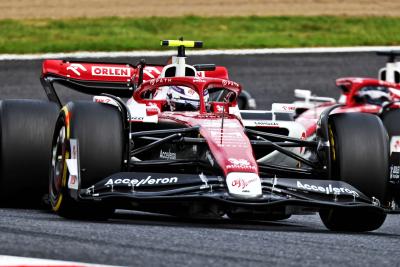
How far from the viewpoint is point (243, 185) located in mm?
8148

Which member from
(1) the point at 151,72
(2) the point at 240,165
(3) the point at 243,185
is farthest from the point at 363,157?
(1) the point at 151,72

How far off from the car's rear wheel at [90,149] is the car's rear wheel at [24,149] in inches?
32.1

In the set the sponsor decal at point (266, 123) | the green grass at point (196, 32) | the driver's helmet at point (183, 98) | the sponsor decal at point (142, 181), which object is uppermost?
the green grass at point (196, 32)

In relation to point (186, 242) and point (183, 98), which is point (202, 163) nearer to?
point (183, 98)

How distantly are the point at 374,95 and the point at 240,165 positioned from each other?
11.8 meters

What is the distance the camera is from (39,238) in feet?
21.8

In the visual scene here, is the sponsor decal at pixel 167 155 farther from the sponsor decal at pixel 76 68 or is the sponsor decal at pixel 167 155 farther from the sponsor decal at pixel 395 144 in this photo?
the sponsor decal at pixel 76 68

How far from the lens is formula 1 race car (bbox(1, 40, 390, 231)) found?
8.23 m

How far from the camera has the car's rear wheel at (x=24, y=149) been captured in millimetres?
9539

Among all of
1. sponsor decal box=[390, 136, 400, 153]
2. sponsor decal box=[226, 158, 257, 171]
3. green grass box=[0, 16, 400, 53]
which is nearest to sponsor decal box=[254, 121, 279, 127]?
sponsor decal box=[390, 136, 400, 153]

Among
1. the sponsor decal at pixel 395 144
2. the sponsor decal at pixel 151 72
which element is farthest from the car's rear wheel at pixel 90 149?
the sponsor decal at pixel 151 72

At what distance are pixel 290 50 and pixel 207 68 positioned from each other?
12895 mm

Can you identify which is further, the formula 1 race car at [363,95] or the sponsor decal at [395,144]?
the formula 1 race car at [363,95]

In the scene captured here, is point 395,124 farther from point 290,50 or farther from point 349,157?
point 290,50
